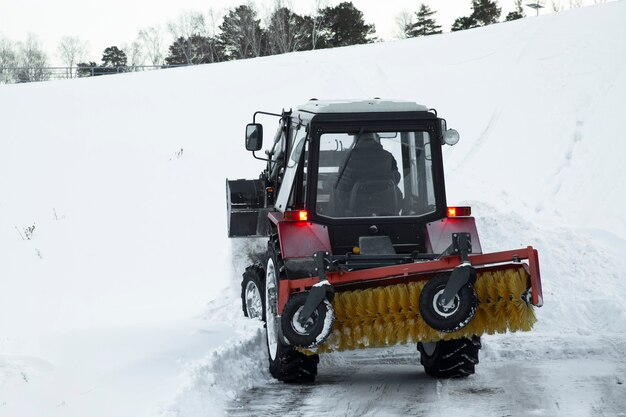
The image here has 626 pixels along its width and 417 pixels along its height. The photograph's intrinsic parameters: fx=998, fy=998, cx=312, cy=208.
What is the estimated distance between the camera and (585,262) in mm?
12148

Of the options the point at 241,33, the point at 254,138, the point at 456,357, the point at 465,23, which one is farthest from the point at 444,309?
the point at 241,33

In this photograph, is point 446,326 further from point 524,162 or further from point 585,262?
point 524,162

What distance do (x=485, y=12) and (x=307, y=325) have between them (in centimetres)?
4362

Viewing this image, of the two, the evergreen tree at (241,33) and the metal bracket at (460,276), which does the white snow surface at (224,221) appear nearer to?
the metal bracket at (460,276)

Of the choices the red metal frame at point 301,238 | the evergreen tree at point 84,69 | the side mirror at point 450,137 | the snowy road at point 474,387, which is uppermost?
the evergreen tree at point 84,69

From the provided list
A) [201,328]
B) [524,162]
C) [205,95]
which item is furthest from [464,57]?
[201,328]

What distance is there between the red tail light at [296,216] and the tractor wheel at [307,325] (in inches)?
34.4

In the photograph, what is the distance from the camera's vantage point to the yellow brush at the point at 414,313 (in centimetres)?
695

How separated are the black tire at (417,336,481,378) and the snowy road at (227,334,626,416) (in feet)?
0.29

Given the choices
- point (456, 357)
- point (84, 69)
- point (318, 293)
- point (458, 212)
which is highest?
point (84, 69)

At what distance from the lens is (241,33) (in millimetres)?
60156

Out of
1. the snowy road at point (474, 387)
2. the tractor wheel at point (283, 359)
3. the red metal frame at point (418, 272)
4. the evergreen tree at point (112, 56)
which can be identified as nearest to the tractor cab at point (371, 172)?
the tractor wheel at point (283, 359)

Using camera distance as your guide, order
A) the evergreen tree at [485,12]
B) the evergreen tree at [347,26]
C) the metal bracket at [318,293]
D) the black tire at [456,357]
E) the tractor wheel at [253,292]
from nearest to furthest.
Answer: the metal bracket at [318,293] → the black tire at [456,357] → the tractor wheel at [253,292] → the evergreen tree at [485,12] → the evergreen tree at [347,26]

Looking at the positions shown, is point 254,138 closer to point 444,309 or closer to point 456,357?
point 456,357
